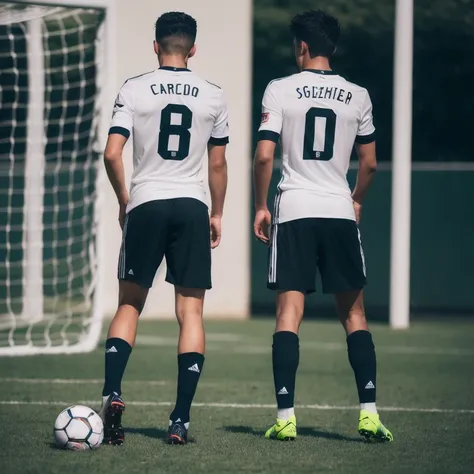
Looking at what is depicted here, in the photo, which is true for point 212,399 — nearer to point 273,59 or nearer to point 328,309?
point 328,309

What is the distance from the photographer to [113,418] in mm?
5301

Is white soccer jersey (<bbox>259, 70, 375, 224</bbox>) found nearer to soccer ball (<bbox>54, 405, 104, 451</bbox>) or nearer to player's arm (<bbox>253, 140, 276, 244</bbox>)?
player's arm (<bbox>253, 140, 276, 244</bbox>)

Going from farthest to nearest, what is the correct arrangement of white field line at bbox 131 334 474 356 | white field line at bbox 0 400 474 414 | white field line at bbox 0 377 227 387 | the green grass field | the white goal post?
1. white field line at bbox 131 334 474 356
2. the white goal post
3. white field line at bbox 0 377 227 387
4. white field line at bbox 0 400 474 414
5. the green grass field

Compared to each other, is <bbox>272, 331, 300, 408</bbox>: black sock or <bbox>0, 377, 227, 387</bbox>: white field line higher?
<bbox>272, 331, 300, 408</bbox>: black sock

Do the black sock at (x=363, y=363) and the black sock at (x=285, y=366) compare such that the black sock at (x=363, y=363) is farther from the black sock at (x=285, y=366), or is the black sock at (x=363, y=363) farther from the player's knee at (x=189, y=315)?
the player's knee at (x=189, y=315)

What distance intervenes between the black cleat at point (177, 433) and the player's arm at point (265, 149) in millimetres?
950

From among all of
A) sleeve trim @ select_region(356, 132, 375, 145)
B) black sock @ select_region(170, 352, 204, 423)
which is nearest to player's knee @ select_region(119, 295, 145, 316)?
black sock @ select_region(170, 352, 204, 423)

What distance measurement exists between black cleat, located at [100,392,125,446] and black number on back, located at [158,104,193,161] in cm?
111

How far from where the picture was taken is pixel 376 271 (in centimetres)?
1362

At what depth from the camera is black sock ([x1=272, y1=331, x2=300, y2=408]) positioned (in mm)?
5477

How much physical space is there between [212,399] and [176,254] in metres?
1.85

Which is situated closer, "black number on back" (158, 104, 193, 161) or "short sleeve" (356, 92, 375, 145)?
"black number on back" (158, 104, 193, 161)

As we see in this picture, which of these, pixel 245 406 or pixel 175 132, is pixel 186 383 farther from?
pixel 245 406

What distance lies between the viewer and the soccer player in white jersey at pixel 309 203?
552 cm
